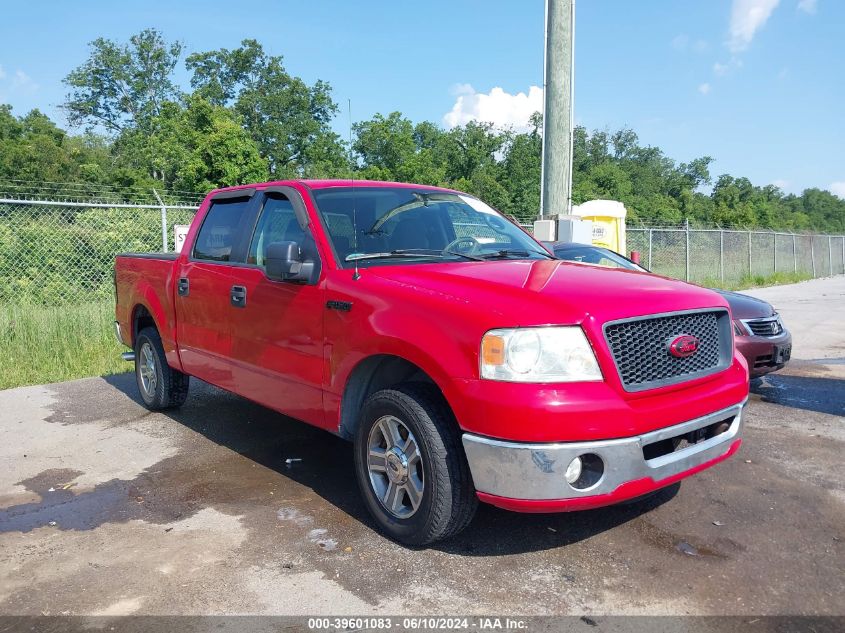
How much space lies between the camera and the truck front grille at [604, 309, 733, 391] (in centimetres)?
319

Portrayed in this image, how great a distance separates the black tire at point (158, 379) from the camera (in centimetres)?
624

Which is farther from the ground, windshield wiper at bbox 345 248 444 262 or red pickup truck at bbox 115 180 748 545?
windshield wiper at bbox 345 248 444 262

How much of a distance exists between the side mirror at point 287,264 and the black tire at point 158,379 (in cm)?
255

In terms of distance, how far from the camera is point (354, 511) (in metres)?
4.12

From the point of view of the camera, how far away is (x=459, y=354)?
126 inches

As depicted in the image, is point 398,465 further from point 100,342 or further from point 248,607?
point 100,342

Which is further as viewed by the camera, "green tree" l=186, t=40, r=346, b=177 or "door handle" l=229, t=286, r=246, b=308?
"green tree" l=186, t=40, r=346, b=177

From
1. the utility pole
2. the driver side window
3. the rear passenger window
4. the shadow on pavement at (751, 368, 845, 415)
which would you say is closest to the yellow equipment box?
the utility pole

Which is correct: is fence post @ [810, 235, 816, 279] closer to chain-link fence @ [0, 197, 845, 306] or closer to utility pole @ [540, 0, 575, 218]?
utility pole @ [540, 0, 575, 218]

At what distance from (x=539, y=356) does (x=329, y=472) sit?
226 cm

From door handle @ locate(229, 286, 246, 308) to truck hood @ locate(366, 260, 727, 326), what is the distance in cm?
119

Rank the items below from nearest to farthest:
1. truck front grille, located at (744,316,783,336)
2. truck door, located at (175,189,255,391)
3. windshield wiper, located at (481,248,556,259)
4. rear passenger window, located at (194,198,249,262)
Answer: windshield wiper, located at (481,248,556,259) → truck door, located at (175,189,255,391) → rear passenger window, located at (194,198,249,262) → truck front grille, located at (744,316,783,336)

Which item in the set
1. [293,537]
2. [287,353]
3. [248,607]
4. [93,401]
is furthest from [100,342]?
[248,607]

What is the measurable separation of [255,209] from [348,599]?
9.38 feet
